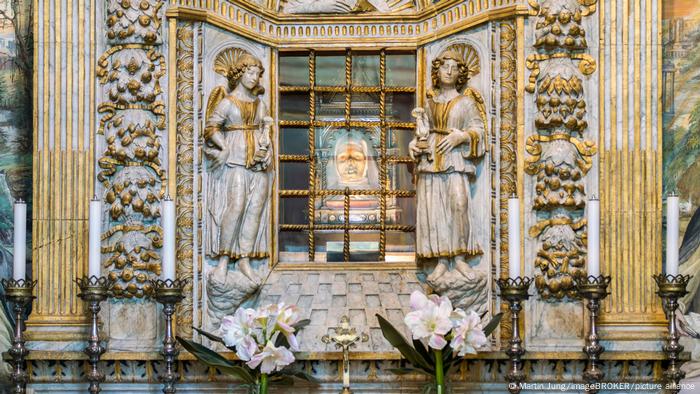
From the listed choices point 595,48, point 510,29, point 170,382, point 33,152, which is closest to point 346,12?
point 510,29

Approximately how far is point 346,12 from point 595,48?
182 centimetres

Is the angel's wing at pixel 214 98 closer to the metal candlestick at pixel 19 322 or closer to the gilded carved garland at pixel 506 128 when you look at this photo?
the metal candlestick at pixel 19 322

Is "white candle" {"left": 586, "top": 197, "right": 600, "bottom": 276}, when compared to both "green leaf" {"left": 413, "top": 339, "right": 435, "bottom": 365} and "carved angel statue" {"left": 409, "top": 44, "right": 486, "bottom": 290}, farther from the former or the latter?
"green leaf" {"left": 413, "top": 339, "right": 435, "bottom": 365}

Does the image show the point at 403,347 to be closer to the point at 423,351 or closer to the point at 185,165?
the point at 423,351

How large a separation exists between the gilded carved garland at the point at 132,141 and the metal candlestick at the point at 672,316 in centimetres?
317

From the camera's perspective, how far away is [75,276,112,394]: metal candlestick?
7145mm

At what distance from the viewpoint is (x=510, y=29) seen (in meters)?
7.97

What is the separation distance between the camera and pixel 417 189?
816cm

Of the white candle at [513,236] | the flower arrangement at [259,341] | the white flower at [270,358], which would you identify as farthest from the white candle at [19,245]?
the white candle at [513,236]

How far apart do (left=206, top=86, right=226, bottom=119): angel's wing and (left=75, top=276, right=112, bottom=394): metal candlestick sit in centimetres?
141

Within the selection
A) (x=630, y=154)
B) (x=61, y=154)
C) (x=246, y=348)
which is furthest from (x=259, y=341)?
(x=630, y=154)

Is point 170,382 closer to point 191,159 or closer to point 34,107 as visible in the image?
point 191,159

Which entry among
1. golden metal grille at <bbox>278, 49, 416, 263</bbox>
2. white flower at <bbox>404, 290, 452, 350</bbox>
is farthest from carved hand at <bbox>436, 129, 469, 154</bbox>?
white flower at <bbox>404, 290, 452, 350</bbox>

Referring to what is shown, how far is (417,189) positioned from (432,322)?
144 cm
